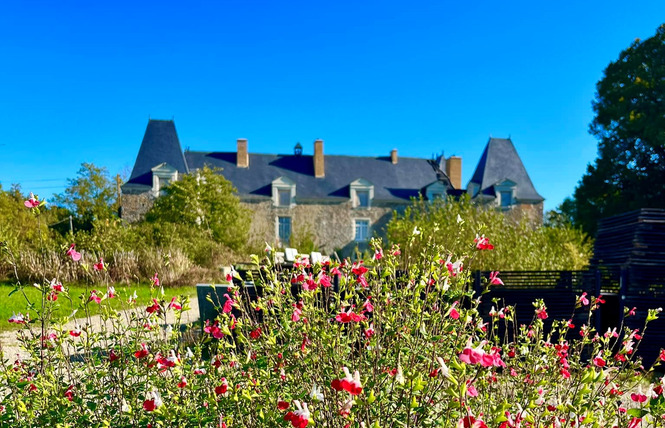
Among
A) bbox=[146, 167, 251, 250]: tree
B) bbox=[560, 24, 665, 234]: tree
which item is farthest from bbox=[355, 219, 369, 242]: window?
bbox=[560, 24, 665, 234]: tree

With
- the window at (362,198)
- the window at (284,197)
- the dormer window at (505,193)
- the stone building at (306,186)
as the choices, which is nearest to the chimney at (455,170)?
the stone building at (306,186)

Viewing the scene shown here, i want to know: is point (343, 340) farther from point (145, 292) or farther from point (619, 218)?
point (145, 292)

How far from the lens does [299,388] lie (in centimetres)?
260

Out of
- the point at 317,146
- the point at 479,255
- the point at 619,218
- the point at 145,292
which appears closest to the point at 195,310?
the point at 145,292

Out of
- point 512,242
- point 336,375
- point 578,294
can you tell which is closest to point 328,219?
point 512,242

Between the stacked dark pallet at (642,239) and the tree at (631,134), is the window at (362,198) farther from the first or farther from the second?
the stacked dark pallet at (642,239)

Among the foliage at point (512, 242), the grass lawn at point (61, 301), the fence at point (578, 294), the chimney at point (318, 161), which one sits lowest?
the grass lawn at point (61, 301)

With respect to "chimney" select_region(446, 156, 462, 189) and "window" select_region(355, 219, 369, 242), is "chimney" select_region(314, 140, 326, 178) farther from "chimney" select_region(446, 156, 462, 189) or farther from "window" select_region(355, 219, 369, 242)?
"chimney" select_region(446, 156, 462, 189)

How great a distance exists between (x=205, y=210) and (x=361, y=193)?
1137cm

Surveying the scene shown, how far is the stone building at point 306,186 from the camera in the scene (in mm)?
28391

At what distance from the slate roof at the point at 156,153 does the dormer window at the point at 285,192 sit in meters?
5.26

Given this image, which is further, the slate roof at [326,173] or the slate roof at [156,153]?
the slate roof at [326,173]

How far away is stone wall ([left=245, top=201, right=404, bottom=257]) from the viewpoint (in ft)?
97.0

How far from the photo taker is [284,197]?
3005 cm
